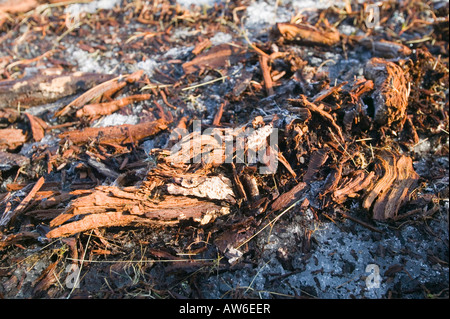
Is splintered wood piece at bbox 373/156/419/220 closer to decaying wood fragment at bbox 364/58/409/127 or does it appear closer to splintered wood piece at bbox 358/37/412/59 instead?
decaying wood fragment at bbox 364/58/409/127

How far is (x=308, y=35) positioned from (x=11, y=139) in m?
3.37

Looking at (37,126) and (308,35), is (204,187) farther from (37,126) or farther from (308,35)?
(308,35)

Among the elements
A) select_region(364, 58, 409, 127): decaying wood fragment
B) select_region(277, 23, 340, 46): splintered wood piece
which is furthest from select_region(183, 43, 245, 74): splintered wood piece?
select_region(364, 58, 409, 127): decaying wood fragment

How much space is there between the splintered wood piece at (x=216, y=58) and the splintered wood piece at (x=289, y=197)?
172cm

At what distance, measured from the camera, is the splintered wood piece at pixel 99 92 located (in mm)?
3404

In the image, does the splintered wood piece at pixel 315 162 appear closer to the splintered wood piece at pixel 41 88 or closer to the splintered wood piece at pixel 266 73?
the splintered wood piece at pixel 266 73

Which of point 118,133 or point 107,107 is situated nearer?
point 118,133

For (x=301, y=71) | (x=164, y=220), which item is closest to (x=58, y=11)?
(x=301, y=71)

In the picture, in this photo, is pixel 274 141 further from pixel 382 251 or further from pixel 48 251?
pixel 48 251

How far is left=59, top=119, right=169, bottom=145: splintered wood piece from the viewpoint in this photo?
3.06 metres

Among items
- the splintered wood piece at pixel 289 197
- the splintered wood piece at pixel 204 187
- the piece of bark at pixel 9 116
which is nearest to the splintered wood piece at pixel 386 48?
the splintered wood piece at pixel 289 197

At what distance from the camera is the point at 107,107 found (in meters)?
3.40

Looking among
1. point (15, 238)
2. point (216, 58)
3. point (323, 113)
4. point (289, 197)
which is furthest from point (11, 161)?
point (323, 113)

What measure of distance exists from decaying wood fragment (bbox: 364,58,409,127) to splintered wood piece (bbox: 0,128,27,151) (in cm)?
339
